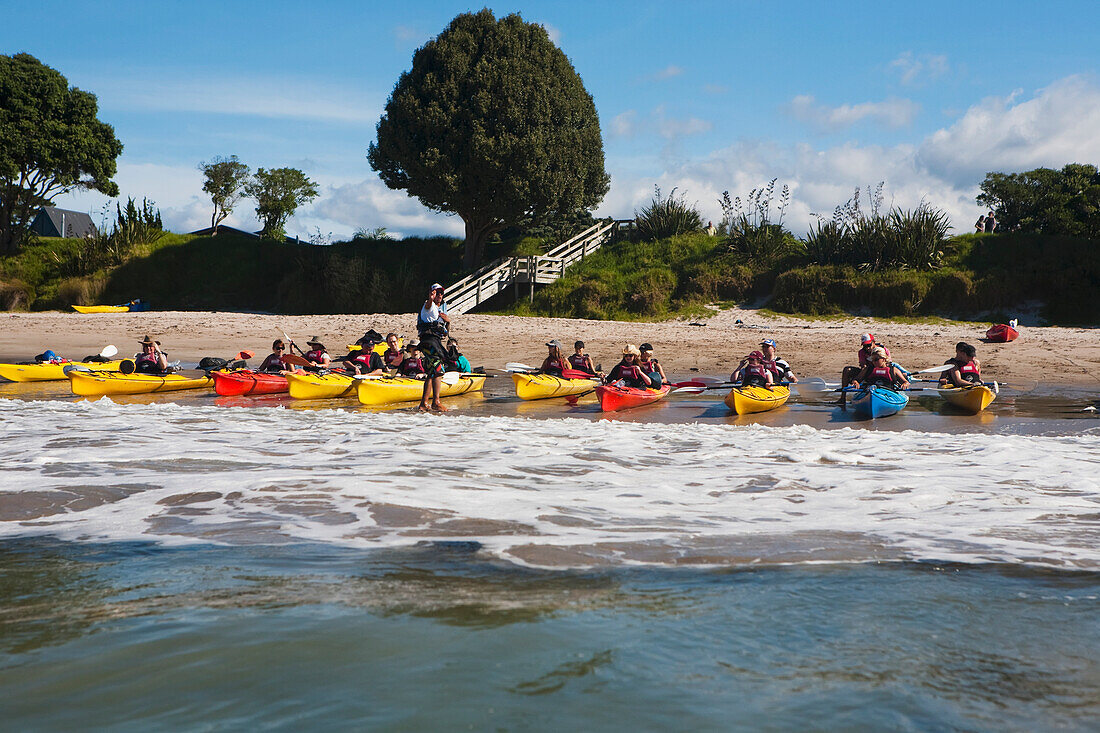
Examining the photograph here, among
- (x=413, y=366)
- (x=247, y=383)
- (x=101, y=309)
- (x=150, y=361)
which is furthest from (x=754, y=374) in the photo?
(x=101, y=309)

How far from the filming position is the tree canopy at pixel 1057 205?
80.9ft

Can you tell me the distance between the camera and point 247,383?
13094 millimetres

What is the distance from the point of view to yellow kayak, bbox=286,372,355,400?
41.4 feet

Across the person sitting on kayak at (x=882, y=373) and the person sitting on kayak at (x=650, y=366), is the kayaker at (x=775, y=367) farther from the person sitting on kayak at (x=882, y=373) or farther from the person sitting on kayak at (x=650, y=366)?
the person sitting on kayak at (x=650, y=366)

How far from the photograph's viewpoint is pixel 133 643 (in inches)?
129

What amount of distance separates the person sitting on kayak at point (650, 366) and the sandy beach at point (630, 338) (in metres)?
3.17

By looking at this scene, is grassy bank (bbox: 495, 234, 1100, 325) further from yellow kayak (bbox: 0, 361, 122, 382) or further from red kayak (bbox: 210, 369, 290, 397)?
yellow kayak (bbox: 0, 361, 122, 382)

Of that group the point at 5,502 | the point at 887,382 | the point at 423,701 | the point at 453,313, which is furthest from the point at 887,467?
the point at 453,313

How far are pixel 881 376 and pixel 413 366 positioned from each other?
6.87 metres

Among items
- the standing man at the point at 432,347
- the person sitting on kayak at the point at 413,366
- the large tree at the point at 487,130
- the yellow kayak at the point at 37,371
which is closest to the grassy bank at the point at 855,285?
the large tree at the point at 487,130

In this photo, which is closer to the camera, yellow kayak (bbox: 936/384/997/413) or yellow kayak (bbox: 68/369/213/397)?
yellow kayak (bbox: 936/384/997/413)

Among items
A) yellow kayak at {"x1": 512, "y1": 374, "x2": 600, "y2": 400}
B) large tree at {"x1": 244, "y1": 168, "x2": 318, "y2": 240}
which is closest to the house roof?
large tree at {"x1": 244, "y1": 168, "x2": 318, "y2": 240}

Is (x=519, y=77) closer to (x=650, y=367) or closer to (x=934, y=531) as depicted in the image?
(x=650, y=367)

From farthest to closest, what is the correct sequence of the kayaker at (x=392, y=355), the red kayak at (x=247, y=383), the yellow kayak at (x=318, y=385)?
the kayaker at (x=392, y=355) → the red kayak at (x=247, y=383) → the yellow kayak at (x=318, y=385)
